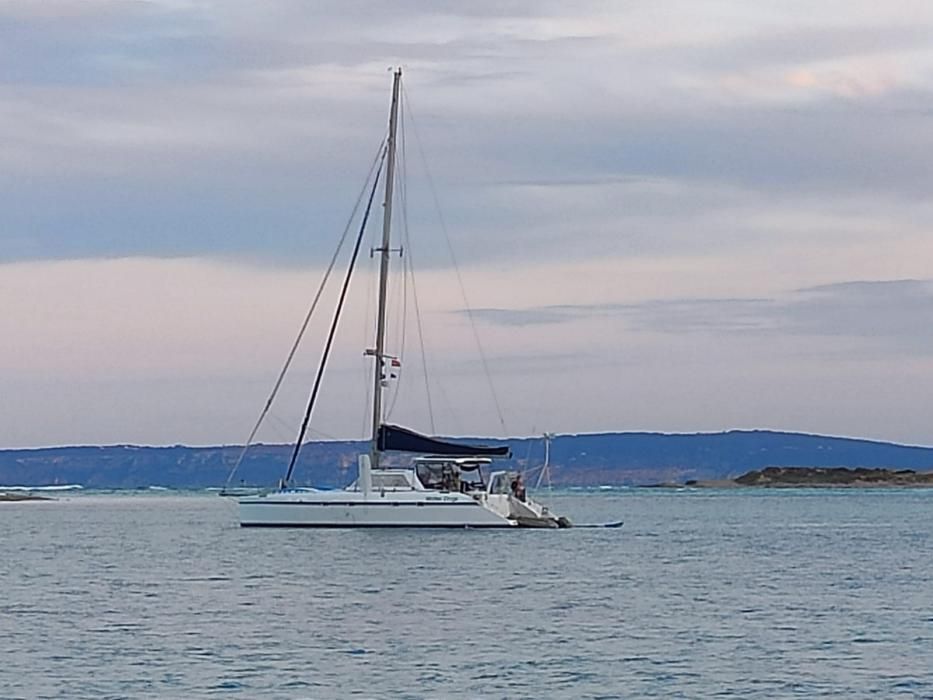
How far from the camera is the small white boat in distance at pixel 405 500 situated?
60438 mm

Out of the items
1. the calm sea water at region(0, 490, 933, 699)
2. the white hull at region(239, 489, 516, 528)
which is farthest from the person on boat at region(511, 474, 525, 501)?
the white hull at region(239, 489, 516, 528)

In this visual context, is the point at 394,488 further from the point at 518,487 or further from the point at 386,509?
the point at 518,487

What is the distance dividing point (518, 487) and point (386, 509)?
319 inches

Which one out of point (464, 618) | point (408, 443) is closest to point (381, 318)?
point (408, 443)

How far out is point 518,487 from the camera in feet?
221

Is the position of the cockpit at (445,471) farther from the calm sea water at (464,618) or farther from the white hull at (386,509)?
the calm sea water at (464,618)

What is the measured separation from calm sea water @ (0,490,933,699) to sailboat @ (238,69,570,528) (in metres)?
0.73

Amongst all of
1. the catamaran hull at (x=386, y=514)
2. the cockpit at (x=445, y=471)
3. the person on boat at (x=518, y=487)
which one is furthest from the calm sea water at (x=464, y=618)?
the cockpit at (x=445, y=471)

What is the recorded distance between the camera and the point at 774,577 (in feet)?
163

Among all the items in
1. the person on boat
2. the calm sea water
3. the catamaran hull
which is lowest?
the calm sea water

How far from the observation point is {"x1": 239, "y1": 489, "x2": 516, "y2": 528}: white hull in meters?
60.3

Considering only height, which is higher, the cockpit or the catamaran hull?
the cockpit

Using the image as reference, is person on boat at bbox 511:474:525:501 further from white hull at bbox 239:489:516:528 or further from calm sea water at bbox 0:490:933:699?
white hull at bbox 239:489:516:528

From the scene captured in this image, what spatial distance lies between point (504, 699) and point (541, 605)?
1365 centimetres
